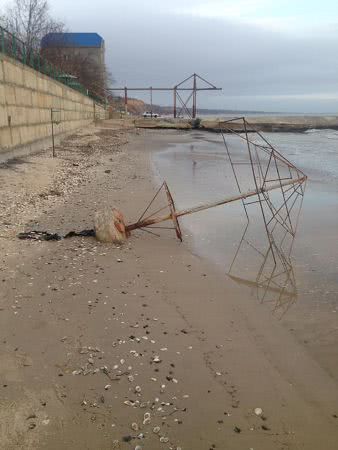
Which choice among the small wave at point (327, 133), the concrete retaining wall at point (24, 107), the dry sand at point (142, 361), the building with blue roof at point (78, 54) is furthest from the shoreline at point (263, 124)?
the dry sand at point (142, 361)

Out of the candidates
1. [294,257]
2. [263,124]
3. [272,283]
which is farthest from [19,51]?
[263,124]

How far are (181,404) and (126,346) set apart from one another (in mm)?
887

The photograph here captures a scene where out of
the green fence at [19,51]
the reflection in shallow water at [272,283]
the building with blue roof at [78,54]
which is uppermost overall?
the building with blue roof at [78,54]

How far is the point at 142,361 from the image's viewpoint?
3.82 m

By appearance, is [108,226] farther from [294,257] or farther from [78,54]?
[78,54]

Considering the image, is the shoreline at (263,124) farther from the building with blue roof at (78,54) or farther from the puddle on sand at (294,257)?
the puddle on sand at (294,257)

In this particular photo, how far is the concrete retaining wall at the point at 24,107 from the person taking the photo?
42.7 ft

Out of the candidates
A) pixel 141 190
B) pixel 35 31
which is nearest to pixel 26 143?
pixel 141 190

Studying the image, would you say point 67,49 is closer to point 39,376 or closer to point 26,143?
point 26,143

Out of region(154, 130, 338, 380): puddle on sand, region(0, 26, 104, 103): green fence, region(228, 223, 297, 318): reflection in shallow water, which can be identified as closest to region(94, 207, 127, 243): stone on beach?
region(154, 130, 338, 380): puddle on sand

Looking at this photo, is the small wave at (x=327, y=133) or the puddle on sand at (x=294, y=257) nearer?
the puddle on sand at (x=294, y=257)

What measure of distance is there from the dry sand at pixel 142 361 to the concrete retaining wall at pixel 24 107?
7.64m

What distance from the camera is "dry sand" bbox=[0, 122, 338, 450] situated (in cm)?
308

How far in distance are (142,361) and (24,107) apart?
13.5 meters
